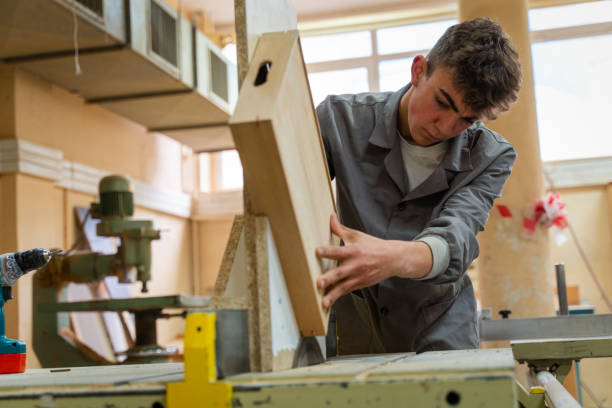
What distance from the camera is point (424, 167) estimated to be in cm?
141

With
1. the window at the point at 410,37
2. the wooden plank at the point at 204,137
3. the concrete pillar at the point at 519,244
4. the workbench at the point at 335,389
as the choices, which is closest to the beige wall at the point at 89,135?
the wooden plank at the point at 204,137

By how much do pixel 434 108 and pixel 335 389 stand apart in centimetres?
75

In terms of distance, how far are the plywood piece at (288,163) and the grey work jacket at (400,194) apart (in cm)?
37

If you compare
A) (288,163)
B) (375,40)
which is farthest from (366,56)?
(288,163)

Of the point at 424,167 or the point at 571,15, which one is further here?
the point at 571,15

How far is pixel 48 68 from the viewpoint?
12.3 ft

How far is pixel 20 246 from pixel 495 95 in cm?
314

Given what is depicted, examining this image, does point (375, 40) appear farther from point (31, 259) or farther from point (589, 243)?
point (31, 259)

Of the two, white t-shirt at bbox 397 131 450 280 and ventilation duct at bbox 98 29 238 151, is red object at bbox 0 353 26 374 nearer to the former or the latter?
white t-shirt at bbox 397 131 450 280

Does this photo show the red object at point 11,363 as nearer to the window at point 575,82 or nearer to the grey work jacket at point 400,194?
the grey work jacket at point 400,194

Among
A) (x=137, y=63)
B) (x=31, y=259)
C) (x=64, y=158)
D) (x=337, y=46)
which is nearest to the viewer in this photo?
(x=31, y=259)

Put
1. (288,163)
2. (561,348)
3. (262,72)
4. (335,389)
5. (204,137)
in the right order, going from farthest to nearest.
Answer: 1. (204,137)
2. (561,348)
3. (262,72)
4. (288,163)
5. (335,389)

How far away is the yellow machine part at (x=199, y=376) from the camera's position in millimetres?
726

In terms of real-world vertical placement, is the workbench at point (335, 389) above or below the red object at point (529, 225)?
below
